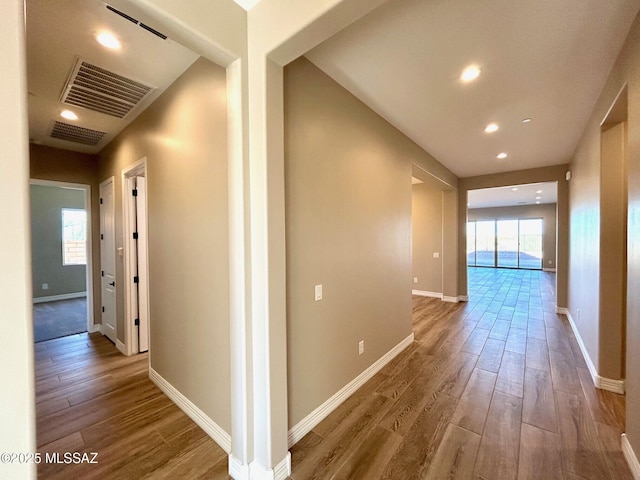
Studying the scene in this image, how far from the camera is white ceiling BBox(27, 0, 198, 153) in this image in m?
1.58

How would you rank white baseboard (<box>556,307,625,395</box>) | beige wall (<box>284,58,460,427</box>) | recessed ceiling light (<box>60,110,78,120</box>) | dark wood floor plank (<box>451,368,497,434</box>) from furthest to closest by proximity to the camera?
recessed ceiling light (<box>60,110,78,120</box>)
white baseboard (<box>556,307,625,395</box>)
dark wood floor plank (<box>451,368,497,434</box>)
beige wall (<box>284,58,460,427</box>)

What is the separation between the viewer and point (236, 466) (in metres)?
1.58

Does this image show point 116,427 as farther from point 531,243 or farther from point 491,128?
point 531,243

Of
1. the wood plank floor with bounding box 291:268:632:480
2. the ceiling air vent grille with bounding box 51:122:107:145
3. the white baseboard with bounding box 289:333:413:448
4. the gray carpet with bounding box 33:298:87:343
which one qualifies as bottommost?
the gray carpet with bounding box 33:298:87:343

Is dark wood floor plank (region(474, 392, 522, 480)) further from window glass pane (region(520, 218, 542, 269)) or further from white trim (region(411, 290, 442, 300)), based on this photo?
window glass pane (region(520, 218, 542, 269))

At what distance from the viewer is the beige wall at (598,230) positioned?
155 centimetres

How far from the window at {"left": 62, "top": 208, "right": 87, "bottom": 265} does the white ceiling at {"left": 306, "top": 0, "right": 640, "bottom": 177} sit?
25.9ft

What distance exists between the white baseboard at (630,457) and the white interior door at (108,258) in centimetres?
515

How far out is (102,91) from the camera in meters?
2.38

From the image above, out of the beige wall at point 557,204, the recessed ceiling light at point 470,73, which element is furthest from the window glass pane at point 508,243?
the recessed ceiling light at point 470,73

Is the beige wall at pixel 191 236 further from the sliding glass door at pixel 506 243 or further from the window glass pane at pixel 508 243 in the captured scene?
the window glass pane at pixel 508 243

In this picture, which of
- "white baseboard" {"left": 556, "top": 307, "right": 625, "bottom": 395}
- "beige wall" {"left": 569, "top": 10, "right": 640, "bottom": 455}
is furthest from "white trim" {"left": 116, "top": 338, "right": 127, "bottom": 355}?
"white baseboard" {"left": 556, "top": 307, "right": 625, "bottom": 395}

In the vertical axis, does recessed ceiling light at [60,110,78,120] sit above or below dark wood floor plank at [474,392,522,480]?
above

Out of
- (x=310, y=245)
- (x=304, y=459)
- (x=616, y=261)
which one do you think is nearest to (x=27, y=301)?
(x=310, y=245)
